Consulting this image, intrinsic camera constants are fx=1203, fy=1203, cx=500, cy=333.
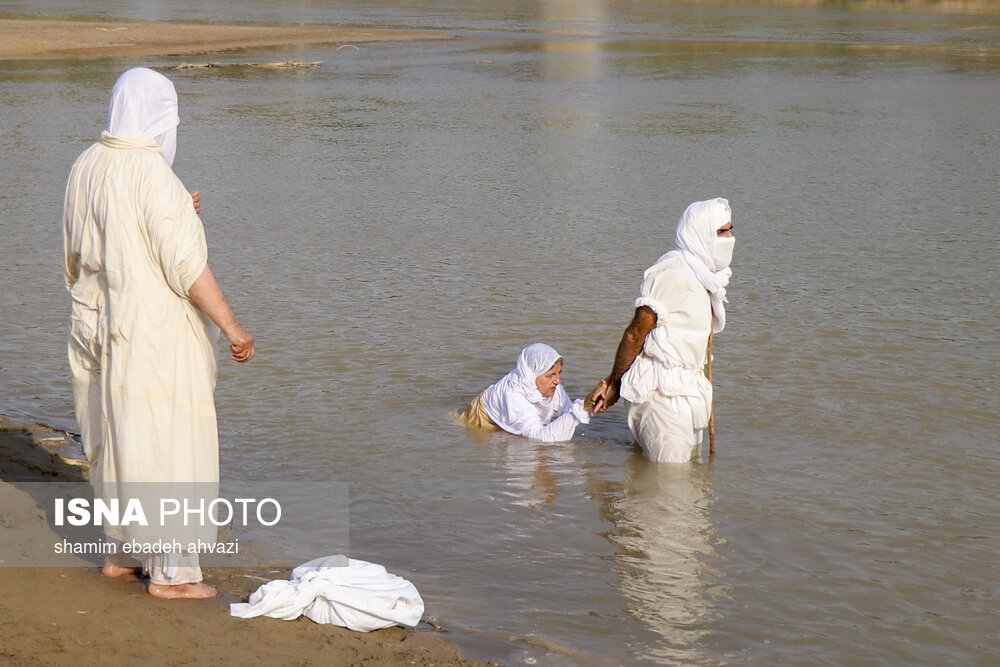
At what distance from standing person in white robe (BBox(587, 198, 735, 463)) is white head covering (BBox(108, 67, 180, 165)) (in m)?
2.59

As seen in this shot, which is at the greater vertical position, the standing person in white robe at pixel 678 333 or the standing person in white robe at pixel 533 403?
the standing person in white robe at pixel 678 333

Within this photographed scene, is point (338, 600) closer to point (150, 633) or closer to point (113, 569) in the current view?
point (150, 633)

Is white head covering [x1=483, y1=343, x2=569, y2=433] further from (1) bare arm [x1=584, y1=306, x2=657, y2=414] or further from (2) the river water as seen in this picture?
(1) bare arm [x1=584, y1=306, x2=657, y2=414]

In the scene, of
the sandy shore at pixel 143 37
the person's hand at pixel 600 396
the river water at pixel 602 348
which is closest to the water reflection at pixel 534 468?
the river water at pixel 602 348

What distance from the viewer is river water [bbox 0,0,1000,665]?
190 inches

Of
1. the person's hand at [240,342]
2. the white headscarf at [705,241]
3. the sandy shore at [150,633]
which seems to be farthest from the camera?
the white headscarf at [705,241]

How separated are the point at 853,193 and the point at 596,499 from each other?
9.08 metres

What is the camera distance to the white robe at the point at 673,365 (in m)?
5.68

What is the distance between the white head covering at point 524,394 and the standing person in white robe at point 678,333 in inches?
22.0

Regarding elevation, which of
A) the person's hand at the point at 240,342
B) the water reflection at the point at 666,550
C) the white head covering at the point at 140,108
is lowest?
the water reflection at the point at 666,550

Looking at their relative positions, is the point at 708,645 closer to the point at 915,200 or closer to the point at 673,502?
the point at 673,502

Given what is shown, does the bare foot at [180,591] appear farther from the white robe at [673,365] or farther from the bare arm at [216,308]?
the white robe at [673,365]

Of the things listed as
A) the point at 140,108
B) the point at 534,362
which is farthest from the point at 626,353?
the point at 140,108

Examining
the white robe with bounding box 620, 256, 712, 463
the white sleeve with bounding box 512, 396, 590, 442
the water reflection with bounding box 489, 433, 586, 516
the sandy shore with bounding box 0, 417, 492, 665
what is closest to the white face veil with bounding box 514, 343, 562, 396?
the white sleeve with bounding box 512, 396, 590, 442
